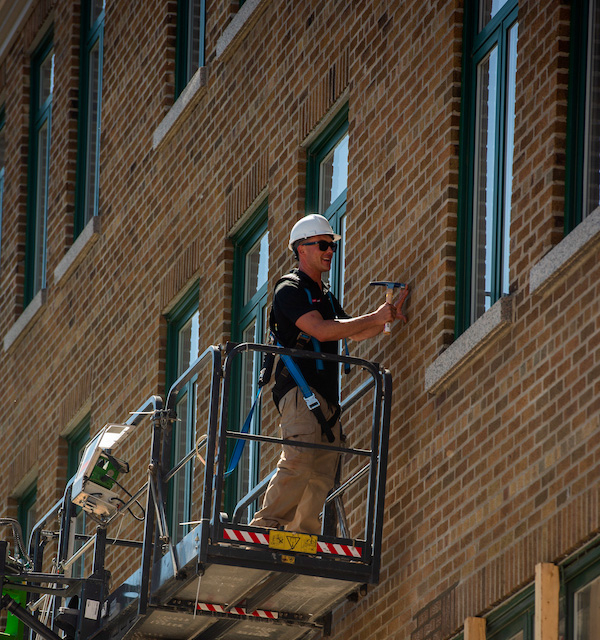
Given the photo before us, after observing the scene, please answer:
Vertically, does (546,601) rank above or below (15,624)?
below

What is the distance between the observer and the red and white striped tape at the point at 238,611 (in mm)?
11234

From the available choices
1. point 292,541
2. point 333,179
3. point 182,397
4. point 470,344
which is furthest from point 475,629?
point 182,397

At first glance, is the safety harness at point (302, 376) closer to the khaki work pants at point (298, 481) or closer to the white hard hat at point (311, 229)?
the khaki work pants at point (298, 481)

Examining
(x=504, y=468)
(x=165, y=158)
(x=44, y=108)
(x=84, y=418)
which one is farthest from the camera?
(x=44, y=108)

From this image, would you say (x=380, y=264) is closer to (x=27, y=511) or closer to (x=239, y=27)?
(x=239, y=27)

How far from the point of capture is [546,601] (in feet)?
29.8

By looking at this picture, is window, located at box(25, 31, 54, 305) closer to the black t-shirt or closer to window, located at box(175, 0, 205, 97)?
window, located at box(175, 0, 205, 97)

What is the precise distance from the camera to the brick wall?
31.7 ft

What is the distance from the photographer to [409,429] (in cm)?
1125

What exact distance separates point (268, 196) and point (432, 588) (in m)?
4.79

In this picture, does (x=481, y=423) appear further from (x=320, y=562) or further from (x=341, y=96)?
(x=341, y=96)

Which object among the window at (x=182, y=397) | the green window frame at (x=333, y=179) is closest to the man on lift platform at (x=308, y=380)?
the green window frame at (x=333, y=179)

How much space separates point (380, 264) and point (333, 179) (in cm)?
171

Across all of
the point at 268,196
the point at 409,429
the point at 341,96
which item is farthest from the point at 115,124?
the point at 409,429
